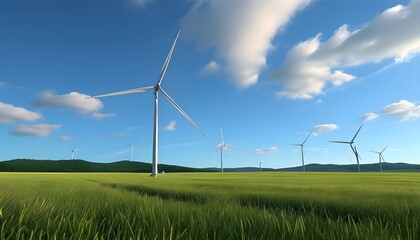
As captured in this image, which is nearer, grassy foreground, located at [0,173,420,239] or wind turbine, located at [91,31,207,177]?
grassy foreground, located at [0,173,420,239]

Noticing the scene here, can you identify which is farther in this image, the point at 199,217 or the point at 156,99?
the point at 156,99

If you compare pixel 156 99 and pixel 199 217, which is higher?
pixel 156 99

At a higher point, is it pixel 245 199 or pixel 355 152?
pixel 355 152

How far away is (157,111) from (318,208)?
148ft

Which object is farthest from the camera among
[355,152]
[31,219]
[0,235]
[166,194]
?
[355,152]

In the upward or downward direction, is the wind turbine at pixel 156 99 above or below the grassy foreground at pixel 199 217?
above

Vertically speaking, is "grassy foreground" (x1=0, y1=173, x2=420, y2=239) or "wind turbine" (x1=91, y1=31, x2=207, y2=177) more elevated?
"wind turbine" (x1=91, y1=31, x2=207, y2=177)

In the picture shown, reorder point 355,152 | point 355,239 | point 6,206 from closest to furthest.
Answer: point 355,239, point 6,206, point 355,152

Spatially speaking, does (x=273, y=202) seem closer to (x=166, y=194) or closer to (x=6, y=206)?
(x=166, y=194)

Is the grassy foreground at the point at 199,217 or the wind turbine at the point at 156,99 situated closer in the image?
the grassy foreground at the point at 199,217

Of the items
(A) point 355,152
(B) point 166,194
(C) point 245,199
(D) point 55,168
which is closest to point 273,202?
(C) point 245,199

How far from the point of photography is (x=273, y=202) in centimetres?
1255

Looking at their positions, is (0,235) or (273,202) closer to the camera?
(0,235)

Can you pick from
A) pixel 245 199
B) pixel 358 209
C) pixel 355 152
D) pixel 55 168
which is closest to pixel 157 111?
pixel 245 199
